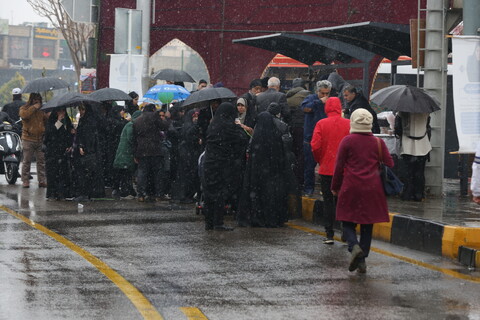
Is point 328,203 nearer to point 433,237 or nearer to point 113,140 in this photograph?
point 433,237

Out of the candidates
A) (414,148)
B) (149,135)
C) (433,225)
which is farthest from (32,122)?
(433,225)

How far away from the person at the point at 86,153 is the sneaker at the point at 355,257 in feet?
25.8

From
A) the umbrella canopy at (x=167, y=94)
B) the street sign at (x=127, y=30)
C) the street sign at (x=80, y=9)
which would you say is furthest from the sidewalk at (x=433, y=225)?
the street sign at (x=80, y=9)

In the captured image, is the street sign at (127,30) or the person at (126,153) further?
the street sign at (127,30)

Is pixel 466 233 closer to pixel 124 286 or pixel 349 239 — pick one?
pixel 349 239

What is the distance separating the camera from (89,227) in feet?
40.5

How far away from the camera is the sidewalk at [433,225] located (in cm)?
1035

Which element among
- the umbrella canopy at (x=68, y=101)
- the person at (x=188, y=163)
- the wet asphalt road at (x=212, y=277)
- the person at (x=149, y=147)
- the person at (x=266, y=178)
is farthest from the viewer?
the person at (x=149, y=147)

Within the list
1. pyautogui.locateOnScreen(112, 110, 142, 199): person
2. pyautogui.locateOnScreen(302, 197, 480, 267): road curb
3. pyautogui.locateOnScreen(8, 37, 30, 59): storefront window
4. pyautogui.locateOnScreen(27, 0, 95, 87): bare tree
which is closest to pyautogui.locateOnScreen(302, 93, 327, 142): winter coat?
pyautogui.locateOnScreen(302, 197, 480, 267): road curb

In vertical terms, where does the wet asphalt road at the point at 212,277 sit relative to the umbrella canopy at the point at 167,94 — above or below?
below

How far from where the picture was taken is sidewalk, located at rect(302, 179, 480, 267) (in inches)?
408

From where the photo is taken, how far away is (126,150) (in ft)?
53.5

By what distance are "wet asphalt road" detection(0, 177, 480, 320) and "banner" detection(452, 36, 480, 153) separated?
1918mm

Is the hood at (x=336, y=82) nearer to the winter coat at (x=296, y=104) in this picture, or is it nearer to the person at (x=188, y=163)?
the winter coat at (x=296, y=104)
